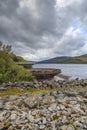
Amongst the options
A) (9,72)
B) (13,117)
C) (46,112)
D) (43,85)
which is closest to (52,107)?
(46,112)

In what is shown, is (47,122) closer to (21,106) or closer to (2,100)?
(21,106)

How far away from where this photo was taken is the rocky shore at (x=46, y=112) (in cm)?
1177

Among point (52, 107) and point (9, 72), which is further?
point (9, 72)

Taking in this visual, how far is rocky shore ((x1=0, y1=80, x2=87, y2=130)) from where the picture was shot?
11773 millimetres

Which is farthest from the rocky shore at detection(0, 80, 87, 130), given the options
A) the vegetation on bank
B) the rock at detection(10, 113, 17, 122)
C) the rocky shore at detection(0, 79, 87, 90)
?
the vegetation on bank

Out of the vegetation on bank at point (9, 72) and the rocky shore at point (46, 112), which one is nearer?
the rocky shore at point (46, 112)

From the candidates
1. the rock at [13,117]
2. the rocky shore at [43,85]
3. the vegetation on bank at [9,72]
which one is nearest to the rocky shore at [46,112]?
the rock at [13,117]

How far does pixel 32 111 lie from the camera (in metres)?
13.1

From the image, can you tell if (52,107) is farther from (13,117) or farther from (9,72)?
(9,72)

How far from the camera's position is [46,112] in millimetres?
12773

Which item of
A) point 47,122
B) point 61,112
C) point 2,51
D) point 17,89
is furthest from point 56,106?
point 2,51

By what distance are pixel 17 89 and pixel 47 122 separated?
35.0ft

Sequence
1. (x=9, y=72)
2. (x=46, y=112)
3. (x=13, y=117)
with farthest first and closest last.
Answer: (x=9, y=72)
(x=46, y=112)
(x=13, y=117)

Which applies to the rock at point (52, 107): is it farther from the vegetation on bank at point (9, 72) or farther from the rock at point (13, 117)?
the vegetation on bank at point (9, 72)
